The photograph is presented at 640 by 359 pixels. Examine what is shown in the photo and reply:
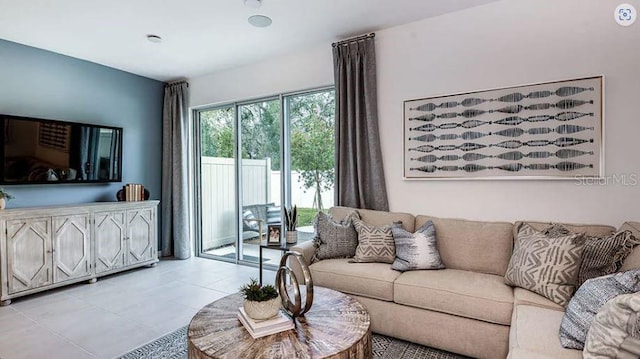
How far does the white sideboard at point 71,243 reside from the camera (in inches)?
129

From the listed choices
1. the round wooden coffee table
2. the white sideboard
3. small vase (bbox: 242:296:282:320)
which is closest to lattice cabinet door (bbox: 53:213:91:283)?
the white sideboard

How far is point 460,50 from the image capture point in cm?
307

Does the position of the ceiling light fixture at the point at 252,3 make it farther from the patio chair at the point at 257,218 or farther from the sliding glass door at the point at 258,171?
the patio chair at the point at 257,218

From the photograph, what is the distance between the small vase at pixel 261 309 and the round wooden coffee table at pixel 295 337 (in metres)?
0.09

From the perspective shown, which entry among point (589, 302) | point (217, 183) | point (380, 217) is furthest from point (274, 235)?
point (589, 302)

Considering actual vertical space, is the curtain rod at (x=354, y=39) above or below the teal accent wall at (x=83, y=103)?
above

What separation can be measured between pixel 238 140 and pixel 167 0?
2.15m

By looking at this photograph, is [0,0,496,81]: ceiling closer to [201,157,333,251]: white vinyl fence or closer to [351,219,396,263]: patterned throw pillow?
[201,157,333,251]: white vinyl fence

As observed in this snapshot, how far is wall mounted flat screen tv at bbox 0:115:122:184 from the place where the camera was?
3.59 metres

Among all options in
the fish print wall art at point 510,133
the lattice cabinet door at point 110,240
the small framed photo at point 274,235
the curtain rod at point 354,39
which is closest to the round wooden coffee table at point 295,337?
the small framed photo at point 274,235

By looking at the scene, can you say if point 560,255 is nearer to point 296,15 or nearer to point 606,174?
point 606,174

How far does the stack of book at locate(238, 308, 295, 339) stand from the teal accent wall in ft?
12.0

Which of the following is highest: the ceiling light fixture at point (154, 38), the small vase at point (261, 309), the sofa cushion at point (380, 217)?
the ceiling light fixture at point (154, 38)

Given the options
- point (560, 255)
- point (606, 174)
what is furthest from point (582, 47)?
point (560, 255)
